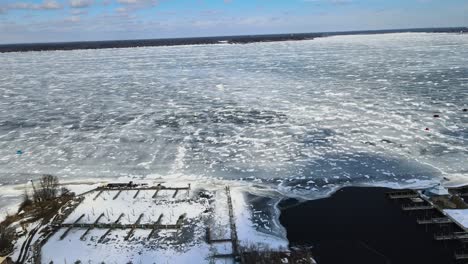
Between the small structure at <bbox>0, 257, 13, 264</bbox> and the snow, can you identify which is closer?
the small structure at <bbox>0, 257, 13, 264</bbox>

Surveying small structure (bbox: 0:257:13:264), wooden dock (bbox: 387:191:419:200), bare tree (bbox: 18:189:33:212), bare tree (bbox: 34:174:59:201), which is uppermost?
bare tree (bbox: 34:174:59:201)

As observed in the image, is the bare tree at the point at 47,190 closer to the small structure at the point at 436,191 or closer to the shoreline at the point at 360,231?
the shoreline at the point at 360,231

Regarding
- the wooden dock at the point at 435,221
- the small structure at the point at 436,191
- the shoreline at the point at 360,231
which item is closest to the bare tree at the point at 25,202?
the shoreline at the point at 360,231

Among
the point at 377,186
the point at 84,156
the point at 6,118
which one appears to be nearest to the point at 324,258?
the point at 377,186

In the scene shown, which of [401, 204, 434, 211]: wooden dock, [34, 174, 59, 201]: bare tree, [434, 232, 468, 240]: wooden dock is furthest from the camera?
[34, 174, 59, 201]: bare tree

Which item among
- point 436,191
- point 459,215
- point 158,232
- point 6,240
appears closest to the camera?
point 6,240

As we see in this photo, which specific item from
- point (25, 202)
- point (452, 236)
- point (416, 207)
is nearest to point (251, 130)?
point (416, 207)

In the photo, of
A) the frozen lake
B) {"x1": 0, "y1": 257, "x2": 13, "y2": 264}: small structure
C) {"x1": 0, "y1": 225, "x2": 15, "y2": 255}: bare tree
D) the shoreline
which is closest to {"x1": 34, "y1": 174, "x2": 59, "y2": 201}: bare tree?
the frozen lake

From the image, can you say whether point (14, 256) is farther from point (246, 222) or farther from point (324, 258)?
point (324, 258)

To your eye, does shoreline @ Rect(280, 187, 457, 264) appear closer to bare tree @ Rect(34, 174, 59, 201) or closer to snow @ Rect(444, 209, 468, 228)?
snow @ Rect(444, 209, 468, 228)

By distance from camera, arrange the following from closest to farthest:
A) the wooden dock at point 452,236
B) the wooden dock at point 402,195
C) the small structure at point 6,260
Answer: the small structure at point 6,260, the wooden dock at point 452,236, the wooden dock at point 402,195

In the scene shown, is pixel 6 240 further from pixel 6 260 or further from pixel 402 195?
pixel 402 195
